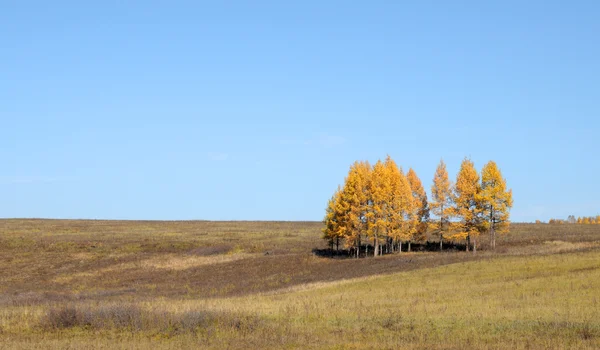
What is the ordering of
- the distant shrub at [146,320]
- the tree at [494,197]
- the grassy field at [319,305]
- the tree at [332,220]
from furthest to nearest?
1. the tree at [332,220]
2. the tree at [494,197]
3. the distant shrub at [146,320]
4. the grassy field at [319,305]

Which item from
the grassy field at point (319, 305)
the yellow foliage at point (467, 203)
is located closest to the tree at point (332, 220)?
the grassy field at point (319, 305)

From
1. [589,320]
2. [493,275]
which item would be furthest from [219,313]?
[493,275]

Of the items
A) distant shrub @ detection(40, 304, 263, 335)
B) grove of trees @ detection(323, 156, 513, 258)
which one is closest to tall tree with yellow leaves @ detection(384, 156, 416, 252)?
grove of trees @ detection(323, 156, 513, 258)

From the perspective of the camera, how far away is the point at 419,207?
81.9m

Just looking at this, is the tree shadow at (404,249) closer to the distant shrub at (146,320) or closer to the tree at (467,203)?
the tree at (467,203)

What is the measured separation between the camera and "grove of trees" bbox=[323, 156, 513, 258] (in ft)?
241

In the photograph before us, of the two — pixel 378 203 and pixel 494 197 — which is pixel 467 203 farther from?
pixel 378 203

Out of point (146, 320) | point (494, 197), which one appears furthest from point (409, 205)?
point (146, 320)

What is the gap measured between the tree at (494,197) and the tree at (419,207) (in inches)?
345

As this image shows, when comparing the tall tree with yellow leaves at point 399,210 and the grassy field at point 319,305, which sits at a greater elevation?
the tall tree with yellow leaves at point 399,210

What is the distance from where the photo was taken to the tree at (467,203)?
2899 inches

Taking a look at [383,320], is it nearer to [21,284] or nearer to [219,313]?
[219,313]

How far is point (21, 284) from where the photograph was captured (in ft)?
201

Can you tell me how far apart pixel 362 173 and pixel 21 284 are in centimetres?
3989
